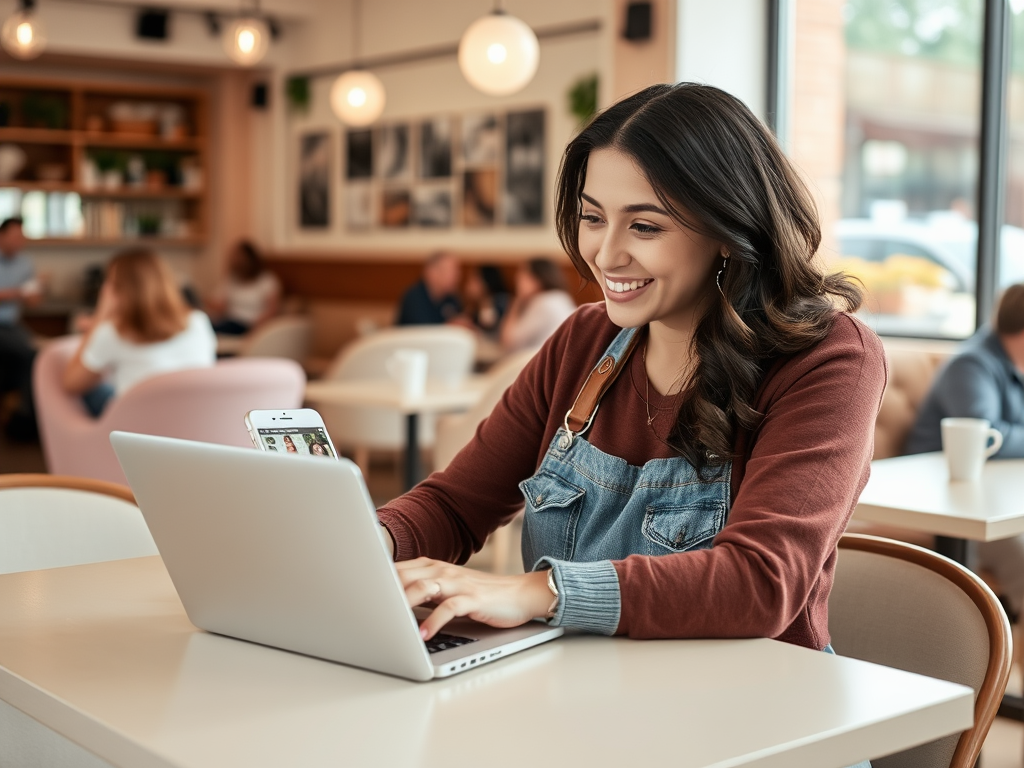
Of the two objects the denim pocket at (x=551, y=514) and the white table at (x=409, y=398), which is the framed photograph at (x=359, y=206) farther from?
the denim pocket at (x=551, y=514)

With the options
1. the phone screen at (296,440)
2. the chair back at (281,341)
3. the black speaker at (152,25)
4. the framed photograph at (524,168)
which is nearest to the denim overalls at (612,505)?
the phone screen at (296,440)

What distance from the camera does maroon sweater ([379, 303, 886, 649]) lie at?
126 centimetres

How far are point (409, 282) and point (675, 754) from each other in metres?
7.88

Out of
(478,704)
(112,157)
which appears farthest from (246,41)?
(478,704)

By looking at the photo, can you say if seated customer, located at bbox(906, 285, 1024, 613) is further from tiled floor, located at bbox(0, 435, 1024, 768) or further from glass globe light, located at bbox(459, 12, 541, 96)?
glass globe light, located at bbox(459, 12, 541, 96)

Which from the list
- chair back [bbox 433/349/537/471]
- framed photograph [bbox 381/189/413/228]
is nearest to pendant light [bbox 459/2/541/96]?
chair back [bbox 433/349/537/471]

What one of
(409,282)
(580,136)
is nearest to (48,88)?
(409,282)

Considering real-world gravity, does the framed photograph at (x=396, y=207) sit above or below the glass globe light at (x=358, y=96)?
below

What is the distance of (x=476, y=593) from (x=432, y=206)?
24.2ft

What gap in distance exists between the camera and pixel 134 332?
462cm

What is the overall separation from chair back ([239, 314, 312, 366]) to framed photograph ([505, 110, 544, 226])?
1.72m

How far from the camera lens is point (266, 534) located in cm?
113

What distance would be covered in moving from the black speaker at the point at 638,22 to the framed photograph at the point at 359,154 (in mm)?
3636

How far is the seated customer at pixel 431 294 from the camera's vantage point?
7.32 m
